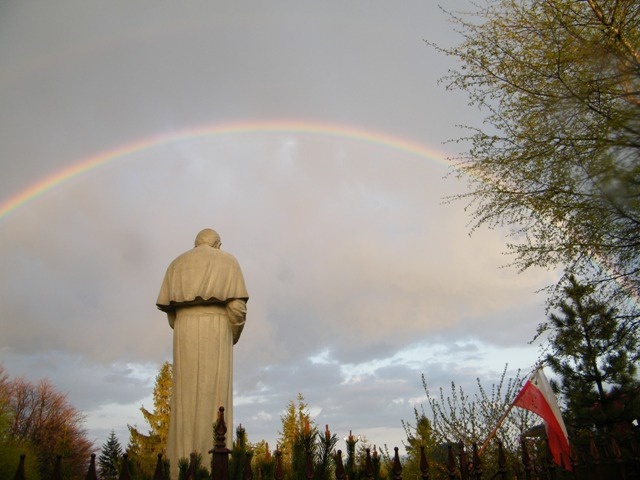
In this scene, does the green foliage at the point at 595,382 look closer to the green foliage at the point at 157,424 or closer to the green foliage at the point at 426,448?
the green foliage at the point at 426,448

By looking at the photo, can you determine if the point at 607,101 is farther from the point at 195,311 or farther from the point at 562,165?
the point at 195,311

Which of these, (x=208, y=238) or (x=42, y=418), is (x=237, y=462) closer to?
(x=208, y=238)

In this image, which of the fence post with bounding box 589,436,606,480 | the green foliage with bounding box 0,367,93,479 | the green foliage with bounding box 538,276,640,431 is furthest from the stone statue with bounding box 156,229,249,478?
the green foliage with bounding box 0,367,93,479

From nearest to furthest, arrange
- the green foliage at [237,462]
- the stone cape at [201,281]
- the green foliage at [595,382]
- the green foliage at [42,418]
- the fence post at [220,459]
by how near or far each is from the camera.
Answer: the fence post at [220,459]
the green foliage at [237,462]
the stone cape at [201,281]
the green foliage at [595,382]
the green foliage at [42,418]

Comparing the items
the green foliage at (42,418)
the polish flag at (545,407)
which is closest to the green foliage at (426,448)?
the polish flag at (545,407)

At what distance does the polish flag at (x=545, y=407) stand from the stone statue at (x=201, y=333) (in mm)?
5511

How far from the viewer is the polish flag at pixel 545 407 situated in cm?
909

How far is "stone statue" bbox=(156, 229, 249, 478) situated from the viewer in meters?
6.24

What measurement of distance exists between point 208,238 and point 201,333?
142 cm

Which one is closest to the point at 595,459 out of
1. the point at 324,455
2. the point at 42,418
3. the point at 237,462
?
the point at 324,455

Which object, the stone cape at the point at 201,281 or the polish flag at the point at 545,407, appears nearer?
the stone cape at the point at 201,281

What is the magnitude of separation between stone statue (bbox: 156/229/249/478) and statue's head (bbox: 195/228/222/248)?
407 mm

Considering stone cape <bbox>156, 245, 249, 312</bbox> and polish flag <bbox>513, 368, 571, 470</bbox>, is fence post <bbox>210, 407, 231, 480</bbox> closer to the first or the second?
stone cape <bbox>156, 245, 249, 312</bbox>

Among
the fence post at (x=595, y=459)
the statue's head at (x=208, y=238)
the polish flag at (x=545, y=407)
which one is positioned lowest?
the fence post at (x=595, y=459)
